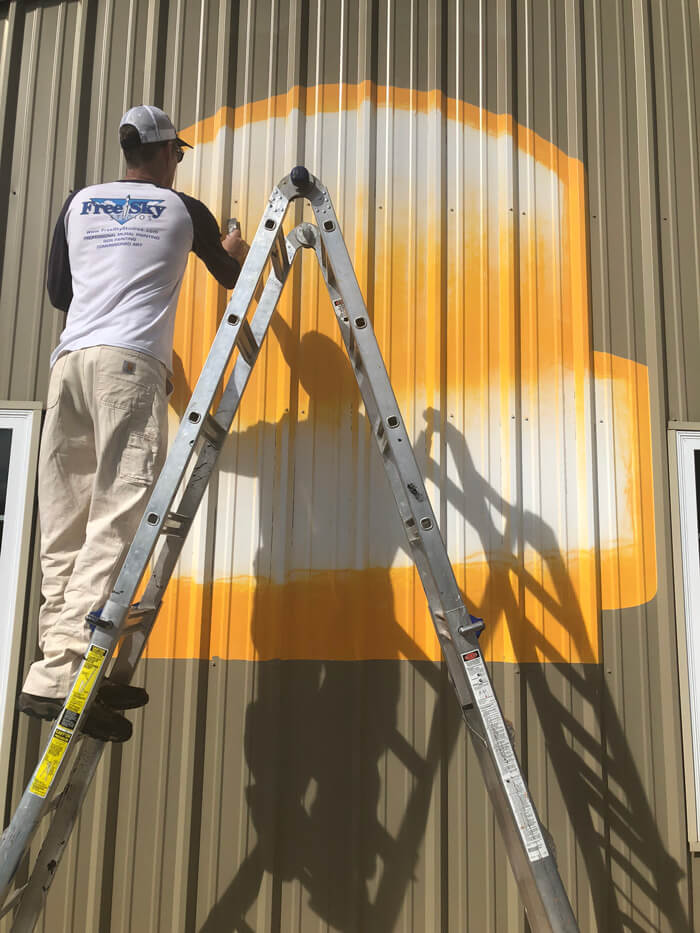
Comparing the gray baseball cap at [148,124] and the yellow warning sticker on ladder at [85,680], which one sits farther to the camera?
the gray baseball cap at [148,124]

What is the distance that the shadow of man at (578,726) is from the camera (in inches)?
116

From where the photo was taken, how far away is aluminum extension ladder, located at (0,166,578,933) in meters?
1.95

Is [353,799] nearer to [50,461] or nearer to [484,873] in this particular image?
[484,873]

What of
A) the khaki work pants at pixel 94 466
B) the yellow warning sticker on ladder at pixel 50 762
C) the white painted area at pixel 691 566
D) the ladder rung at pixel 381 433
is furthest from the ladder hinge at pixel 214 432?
the white painted area at pixel 691 566

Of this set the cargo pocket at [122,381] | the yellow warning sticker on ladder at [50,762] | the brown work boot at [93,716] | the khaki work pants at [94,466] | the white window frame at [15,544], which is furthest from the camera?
the white window frame at [15,544]

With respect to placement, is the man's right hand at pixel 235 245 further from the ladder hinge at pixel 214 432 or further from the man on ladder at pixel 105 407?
the ladder hinge at pixel 214 432

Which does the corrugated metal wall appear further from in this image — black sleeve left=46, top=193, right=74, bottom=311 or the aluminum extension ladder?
the aluminum extension ladder

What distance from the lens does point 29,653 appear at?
10.1ft

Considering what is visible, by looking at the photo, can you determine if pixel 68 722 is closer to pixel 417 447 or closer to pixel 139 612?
pixel 139 612

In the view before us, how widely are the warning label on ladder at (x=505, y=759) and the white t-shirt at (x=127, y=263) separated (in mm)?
1444

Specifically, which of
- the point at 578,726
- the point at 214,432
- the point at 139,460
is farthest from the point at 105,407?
the point at 578,726

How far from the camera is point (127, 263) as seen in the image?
2.46 meters

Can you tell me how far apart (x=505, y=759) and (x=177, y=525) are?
122cm

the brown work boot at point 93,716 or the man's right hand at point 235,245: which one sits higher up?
the man's right hand at point 235,245
